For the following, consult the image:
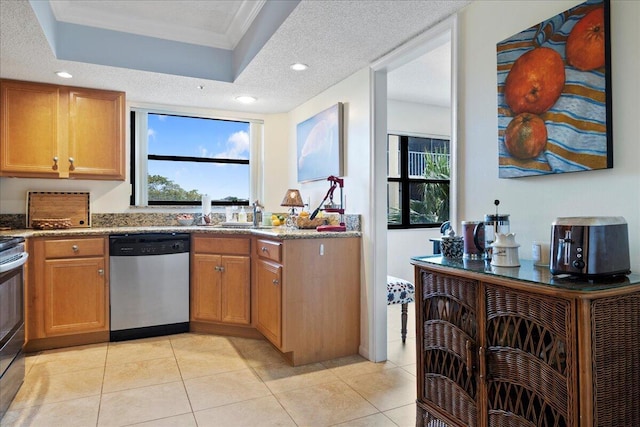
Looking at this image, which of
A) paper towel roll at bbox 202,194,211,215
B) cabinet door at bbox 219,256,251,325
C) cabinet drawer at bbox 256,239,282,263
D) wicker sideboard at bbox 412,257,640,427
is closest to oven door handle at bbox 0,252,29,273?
cabinet door at bbox 219,256,251,325

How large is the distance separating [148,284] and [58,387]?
1.03 m

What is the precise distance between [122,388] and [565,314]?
7.95 feet

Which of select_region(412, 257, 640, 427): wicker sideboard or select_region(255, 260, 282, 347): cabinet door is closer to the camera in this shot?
select_region(412, 257, 640, 427): wicker sideboard

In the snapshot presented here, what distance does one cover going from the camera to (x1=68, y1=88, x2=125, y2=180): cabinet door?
344 cm

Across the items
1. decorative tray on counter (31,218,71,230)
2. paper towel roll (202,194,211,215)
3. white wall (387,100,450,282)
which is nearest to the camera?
decorative tray on counter (31,218,71,230)

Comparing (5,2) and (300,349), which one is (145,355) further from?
(5,2)

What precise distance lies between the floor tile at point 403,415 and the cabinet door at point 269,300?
93 cm

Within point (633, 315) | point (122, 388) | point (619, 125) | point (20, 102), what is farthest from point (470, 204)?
point (20, 102)

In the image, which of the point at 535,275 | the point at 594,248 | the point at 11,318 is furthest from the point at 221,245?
the point at 594,248

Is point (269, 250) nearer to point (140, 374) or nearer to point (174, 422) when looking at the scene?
point (140, 374)

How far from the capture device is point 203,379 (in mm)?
2555

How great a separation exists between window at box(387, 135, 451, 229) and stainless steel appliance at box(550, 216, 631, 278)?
131 inches

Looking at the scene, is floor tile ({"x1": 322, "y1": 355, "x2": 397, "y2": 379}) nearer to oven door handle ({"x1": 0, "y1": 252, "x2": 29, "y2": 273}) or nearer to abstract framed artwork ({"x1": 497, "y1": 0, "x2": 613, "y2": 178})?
abstract framed artwork ({"x1": 497, "y1": 0, "x2": 613, "y2": 178})

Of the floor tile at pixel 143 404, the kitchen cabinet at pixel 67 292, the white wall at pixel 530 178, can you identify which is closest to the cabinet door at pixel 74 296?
the kitchen cabinet at pixel 67 292
